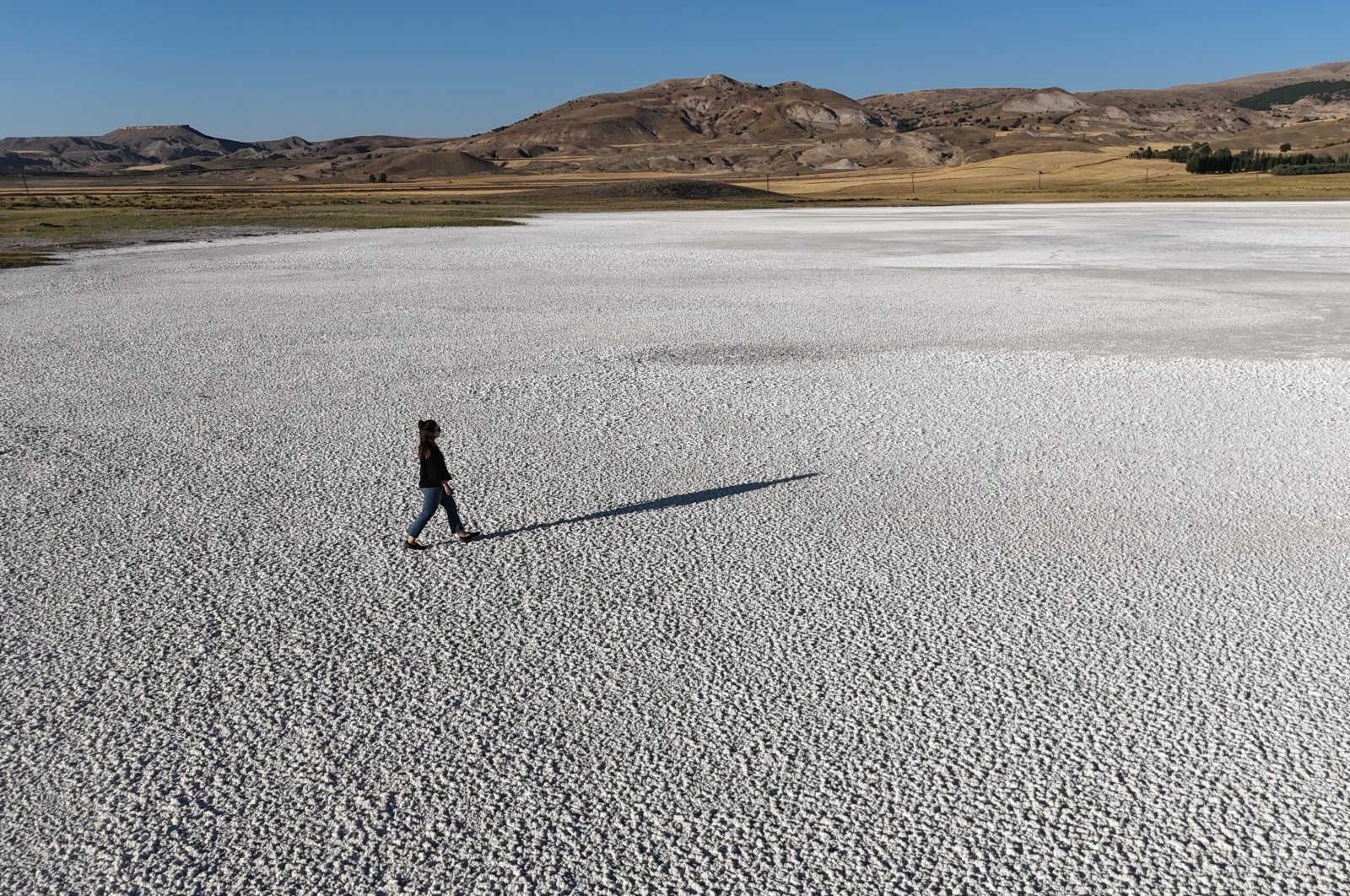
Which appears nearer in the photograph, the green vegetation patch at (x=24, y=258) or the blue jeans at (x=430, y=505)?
the blue jeans at (x=430, y=505)

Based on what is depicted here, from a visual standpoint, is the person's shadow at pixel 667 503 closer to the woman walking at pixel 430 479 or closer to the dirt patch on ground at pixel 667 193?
the woman walking at pixel 430 479

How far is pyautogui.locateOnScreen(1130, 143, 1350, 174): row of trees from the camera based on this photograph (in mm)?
88125

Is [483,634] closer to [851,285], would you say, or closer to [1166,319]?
[1166,319]

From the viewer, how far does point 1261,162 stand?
310 ft

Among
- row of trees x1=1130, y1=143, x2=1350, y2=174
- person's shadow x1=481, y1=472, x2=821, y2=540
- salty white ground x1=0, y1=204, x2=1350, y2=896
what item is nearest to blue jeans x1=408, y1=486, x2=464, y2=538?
salty white ground x1=0, y1=204, x2=1350, y2=896

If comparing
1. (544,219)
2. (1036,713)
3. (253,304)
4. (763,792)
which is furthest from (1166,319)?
(544,219)

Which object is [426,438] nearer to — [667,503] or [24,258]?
[667,503]

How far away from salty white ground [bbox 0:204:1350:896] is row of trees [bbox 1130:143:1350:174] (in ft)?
292

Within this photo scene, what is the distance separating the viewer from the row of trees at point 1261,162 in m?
88.1

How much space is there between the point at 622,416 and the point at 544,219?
40064 millimetres

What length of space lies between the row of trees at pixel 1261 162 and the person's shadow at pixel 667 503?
95226 mm

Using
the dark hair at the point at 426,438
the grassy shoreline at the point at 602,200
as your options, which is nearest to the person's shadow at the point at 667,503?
the dark hair at the point at 426,438

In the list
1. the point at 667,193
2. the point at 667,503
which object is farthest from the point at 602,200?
the point at 667,503

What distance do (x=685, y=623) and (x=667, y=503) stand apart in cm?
209
